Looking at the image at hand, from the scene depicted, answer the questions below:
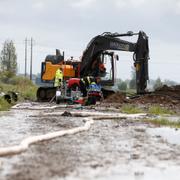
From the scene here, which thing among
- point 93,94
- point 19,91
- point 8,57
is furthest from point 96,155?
point 8,57

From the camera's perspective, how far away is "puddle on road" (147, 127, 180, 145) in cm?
1128

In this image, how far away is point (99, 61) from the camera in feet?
108

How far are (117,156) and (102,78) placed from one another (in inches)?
952

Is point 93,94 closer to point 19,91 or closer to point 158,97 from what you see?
point 158,97

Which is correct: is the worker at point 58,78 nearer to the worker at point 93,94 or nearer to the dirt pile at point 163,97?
the worker at point 93,94

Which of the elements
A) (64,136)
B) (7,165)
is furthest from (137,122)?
(7,165)

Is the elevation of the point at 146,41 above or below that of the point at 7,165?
above

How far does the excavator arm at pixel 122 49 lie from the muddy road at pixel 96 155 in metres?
15.5

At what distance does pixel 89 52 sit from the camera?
32469 millimetres

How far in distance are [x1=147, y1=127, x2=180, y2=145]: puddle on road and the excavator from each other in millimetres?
16355

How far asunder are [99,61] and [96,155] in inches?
952

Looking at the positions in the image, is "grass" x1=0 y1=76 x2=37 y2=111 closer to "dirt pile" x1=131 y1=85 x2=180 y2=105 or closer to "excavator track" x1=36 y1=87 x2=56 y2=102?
"excavator track" x1=36 y1=87 x2=56 y2=102

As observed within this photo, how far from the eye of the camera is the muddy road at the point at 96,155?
7227 millimetres

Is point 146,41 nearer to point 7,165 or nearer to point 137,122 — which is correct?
point 137,122
